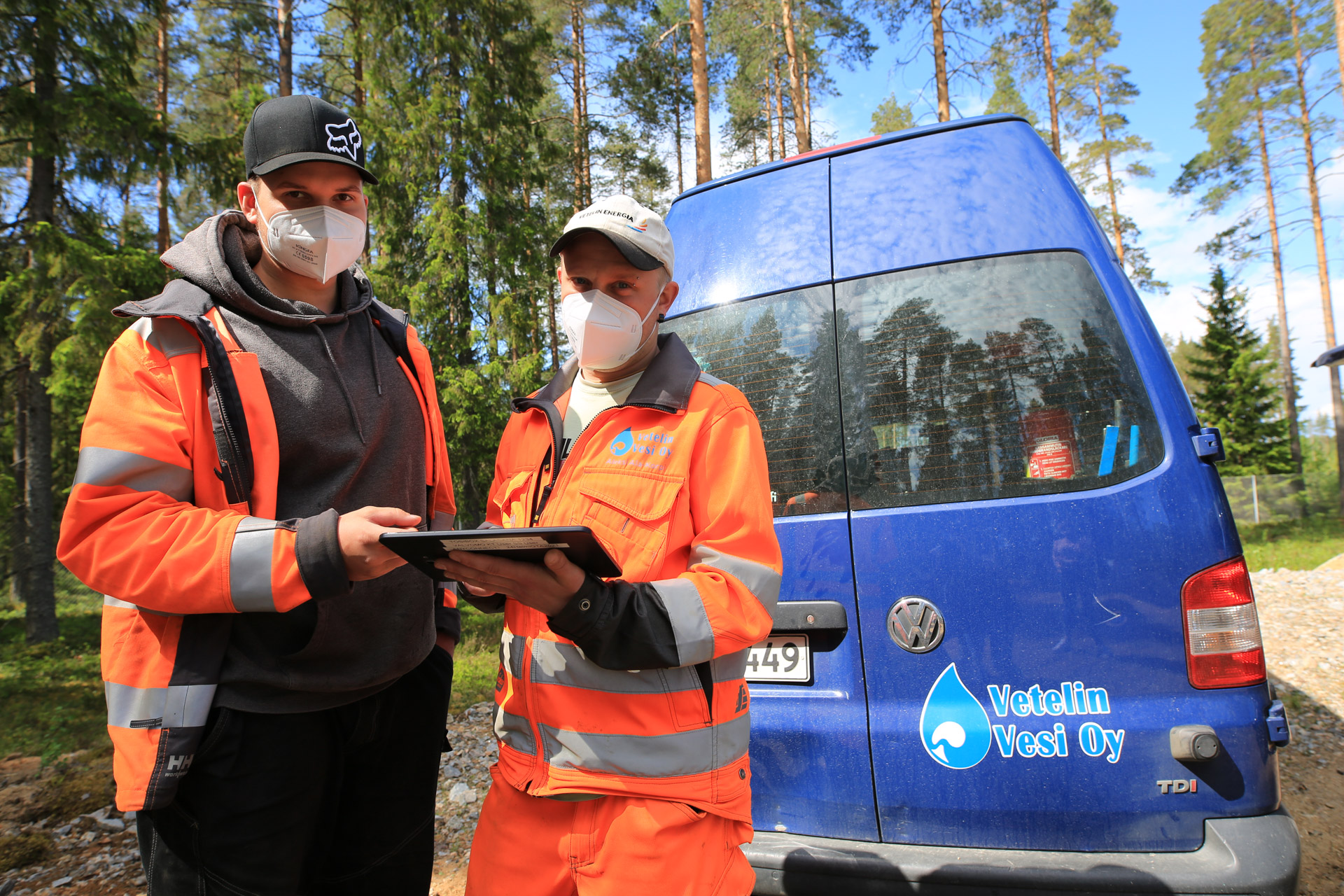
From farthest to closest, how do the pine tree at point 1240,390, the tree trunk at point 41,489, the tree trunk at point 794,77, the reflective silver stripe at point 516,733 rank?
the pine tree at point 1240,390
the tree trunk at point 794,77
the tree trunk at point 41,489
the reflective silver stripe at point 516,733

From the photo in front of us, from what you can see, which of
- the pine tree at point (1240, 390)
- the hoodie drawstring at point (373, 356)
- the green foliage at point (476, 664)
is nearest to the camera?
the hoodie drawstring at point (373, 356)

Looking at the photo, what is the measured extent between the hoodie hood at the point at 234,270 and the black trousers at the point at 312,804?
0.86 metres

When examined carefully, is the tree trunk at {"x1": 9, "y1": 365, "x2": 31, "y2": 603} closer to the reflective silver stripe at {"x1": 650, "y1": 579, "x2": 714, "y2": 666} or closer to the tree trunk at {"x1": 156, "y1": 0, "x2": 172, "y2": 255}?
the tree trunk at {"x1": 156, "y1": 0, "x2": 172, "y2": 255}

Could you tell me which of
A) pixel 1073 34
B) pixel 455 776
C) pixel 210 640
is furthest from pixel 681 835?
pixel 1073 34

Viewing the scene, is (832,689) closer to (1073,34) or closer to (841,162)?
(841,162)

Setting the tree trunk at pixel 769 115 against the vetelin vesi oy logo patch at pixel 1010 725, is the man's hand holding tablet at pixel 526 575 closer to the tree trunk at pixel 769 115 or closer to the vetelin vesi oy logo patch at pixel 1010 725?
the vetelin vesi oy logo patch at pixel 1010 725

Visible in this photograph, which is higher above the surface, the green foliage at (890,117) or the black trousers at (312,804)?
the green foliage at (890,117)

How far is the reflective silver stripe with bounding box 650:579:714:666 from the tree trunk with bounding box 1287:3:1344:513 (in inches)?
1002

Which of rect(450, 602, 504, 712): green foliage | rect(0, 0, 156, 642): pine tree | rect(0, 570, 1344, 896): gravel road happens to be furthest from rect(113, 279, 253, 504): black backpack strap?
rect(0, 0, 156, 642): pine tree

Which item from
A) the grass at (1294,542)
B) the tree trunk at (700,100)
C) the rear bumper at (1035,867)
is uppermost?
the tree trunk at (700,100)

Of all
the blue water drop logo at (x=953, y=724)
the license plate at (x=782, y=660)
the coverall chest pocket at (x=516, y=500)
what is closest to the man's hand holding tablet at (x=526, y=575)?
the coverall chest pocket at (x=516, y=500)

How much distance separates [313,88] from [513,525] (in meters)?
18.3

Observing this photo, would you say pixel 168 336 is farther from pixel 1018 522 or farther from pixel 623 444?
pixel 1018 522

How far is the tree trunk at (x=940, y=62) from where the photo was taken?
1452cm
